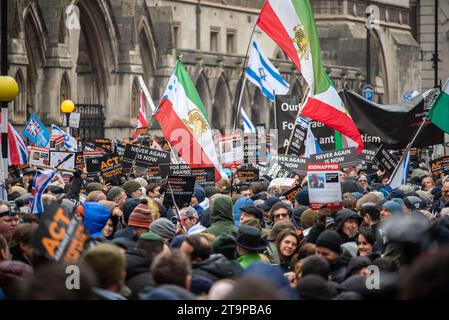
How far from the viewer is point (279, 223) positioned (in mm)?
13039

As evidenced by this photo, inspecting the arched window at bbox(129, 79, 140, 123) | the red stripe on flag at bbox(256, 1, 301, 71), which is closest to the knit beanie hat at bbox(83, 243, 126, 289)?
the red stripe on flag at bbox(256, 1, 301, 71)

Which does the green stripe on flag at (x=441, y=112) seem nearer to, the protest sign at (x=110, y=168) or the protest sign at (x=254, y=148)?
the protest sign at (x=110, y=168)

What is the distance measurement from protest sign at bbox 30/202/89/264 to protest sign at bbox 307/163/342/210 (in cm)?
599

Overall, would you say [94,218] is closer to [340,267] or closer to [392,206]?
[340,267]

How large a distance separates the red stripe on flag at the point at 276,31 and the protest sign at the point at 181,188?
431cm

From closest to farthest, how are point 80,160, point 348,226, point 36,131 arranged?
point 348,226 < point 80,160 < point 36,131

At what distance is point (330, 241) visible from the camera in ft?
35.8

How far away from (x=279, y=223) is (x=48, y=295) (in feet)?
22.9

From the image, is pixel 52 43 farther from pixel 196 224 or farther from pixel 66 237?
pixel 66 237

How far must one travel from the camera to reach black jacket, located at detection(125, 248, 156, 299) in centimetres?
910

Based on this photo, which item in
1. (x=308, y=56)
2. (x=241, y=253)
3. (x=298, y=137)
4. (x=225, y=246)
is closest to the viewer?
(x=225, y=246)

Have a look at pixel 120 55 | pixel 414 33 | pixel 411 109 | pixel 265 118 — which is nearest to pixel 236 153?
pixel 411 109

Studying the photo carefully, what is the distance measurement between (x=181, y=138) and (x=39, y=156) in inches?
93.5

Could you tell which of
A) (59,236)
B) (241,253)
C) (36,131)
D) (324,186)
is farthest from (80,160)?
(59,236)
